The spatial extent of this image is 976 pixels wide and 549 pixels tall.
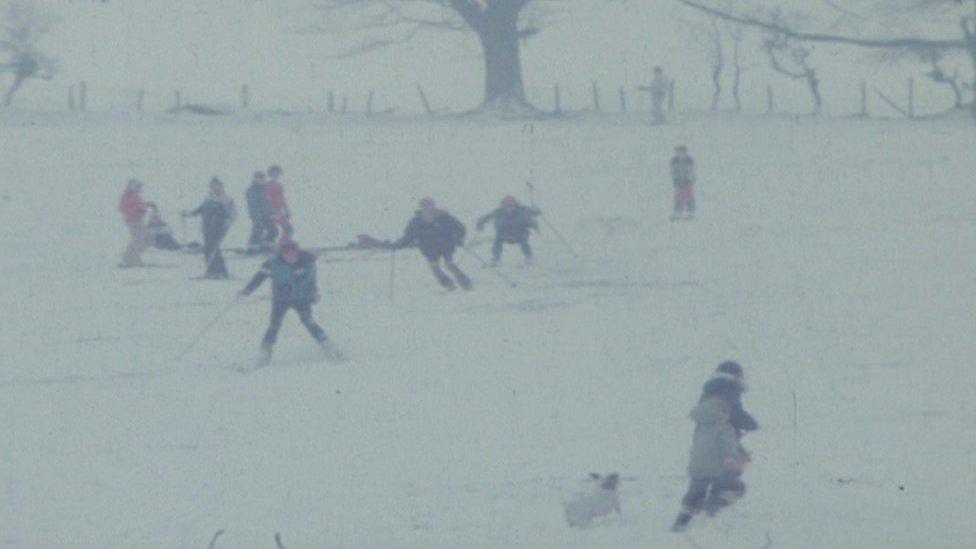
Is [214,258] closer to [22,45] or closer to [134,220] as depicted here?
[134,220]

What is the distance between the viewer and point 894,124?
139ft

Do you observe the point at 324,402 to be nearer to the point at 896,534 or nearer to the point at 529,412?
the point at 529,412

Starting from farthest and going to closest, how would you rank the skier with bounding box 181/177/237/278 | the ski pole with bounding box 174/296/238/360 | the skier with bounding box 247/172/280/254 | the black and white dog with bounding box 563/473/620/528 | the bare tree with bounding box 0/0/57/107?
the bare tree with bounding box 0/0/57/107
the skier with bounding box 247/172/280/254
the skier with bounding box 181/177/237/278
the ski pole with bounding box 174/296/238/360
the black and white dog with bounding box 563/473/620/528

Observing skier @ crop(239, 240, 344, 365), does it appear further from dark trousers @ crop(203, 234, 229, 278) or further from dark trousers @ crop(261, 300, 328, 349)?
dark trousers @ crop(203, 234, 229, 278)

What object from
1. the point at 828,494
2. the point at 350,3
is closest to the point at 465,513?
the point at 828,494

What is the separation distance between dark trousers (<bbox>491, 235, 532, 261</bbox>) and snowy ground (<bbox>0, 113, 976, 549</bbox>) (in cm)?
31

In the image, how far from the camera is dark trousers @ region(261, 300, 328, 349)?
15.9 meters

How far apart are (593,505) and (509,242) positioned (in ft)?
45.4

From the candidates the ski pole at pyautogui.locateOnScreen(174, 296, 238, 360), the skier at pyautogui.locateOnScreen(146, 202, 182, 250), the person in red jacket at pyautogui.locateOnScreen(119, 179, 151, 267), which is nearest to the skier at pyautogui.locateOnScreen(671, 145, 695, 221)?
the skier at pyautogui.locateOnScreen(146, 202, 182, 250)

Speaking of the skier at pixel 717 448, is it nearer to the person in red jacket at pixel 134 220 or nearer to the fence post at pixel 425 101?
the person in red jacket at pixel 134 220

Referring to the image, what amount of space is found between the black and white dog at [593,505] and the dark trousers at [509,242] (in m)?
13.6

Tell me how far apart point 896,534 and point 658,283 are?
13.1 m

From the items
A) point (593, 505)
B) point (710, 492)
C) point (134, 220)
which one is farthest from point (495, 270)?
point (710, 492)

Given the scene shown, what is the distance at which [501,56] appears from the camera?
47688mm
